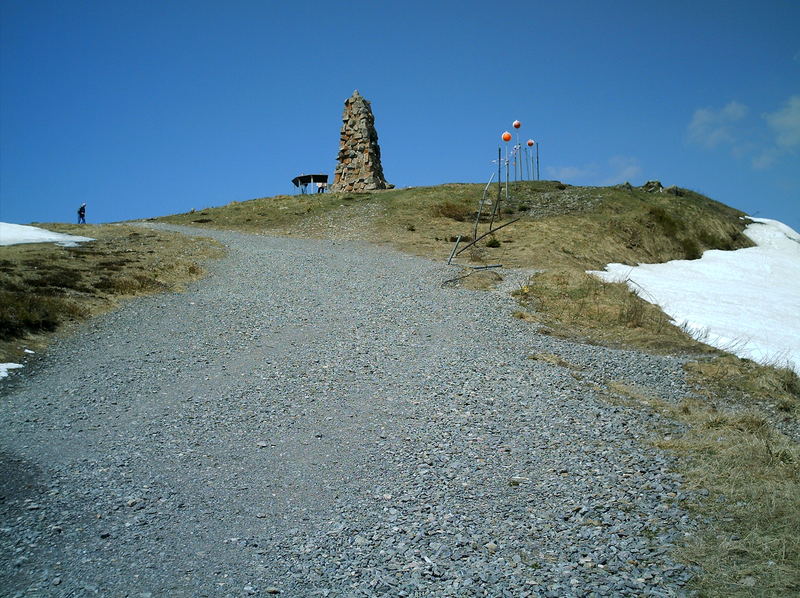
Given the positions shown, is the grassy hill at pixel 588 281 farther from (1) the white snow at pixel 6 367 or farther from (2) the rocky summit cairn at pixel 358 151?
(2) the rocky summit cairn at pixel 358 151

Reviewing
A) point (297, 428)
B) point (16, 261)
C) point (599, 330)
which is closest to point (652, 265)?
point (599, 330)

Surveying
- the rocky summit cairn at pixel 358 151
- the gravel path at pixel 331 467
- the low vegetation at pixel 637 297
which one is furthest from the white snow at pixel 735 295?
the rocky summit cairn at pixel 358 151

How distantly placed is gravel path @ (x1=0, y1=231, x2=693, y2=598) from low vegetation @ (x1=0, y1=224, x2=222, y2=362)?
0.92 metres

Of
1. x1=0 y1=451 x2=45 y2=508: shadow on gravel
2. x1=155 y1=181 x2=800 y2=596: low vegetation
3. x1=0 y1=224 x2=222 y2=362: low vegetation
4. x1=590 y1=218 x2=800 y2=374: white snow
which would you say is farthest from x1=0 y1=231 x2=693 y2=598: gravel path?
x1=590 y1=218 x2=800 y2=374: white snow

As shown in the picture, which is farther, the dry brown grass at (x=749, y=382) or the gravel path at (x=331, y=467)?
the dry brown grass at (x=749, y=382)

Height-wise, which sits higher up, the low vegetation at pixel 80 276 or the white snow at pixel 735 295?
the low vegetation at pixel 80 276

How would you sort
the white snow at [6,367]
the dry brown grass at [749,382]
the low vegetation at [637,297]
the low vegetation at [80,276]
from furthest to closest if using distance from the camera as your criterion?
the low vegetation at [80,276] → the white snow at [6,367] → the dry brown grass at [749,382] → the low vegetation at [637,297]

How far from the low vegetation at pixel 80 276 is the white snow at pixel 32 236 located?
3.30 ft

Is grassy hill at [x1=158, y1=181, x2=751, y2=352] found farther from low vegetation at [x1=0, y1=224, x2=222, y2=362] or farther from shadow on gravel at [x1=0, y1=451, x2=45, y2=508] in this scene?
shadow on gravel at [x1=0, y1=451, x2=45, y2=508]

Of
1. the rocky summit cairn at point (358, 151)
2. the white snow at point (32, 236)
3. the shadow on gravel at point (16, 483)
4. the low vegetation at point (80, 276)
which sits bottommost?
the shadow on gravel at point (16, 483)

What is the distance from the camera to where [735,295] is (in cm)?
2302

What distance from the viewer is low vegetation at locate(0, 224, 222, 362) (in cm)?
1391

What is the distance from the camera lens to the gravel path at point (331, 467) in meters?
5.52

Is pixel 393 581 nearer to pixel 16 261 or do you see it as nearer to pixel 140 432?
pixel 140 432
